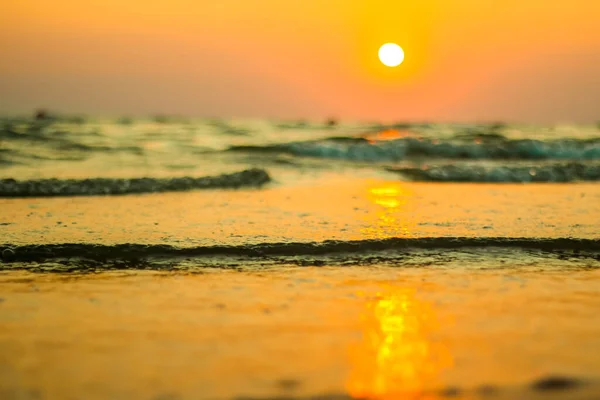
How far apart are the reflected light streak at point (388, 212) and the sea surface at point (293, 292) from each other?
0.15ft

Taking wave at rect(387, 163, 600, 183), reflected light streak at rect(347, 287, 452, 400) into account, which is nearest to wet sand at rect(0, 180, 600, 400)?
reflected light streak at rect(347, 287, 452, 400)

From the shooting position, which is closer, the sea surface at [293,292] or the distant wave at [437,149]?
the sea surface at [293,292]

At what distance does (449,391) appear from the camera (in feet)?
8.51

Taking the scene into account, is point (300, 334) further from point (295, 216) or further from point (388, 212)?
point (388, 212)

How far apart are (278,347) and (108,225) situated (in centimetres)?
363

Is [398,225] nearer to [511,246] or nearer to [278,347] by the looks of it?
[511,246]

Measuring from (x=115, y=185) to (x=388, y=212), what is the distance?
4182 mm

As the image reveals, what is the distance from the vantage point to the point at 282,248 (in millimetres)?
5266

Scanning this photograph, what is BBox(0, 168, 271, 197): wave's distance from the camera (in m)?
8.81

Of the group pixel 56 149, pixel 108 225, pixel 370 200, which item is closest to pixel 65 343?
pixel 108 225

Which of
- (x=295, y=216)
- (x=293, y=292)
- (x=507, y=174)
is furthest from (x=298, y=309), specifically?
(x=507, y=174)

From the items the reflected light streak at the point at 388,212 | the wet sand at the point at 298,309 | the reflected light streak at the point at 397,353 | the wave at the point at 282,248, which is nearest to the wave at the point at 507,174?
the reflected light streak at the point at 388,212

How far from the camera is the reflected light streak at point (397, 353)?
2621 mm

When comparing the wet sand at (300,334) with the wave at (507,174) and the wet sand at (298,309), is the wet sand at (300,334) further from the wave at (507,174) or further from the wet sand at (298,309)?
the wave at (507,174)
